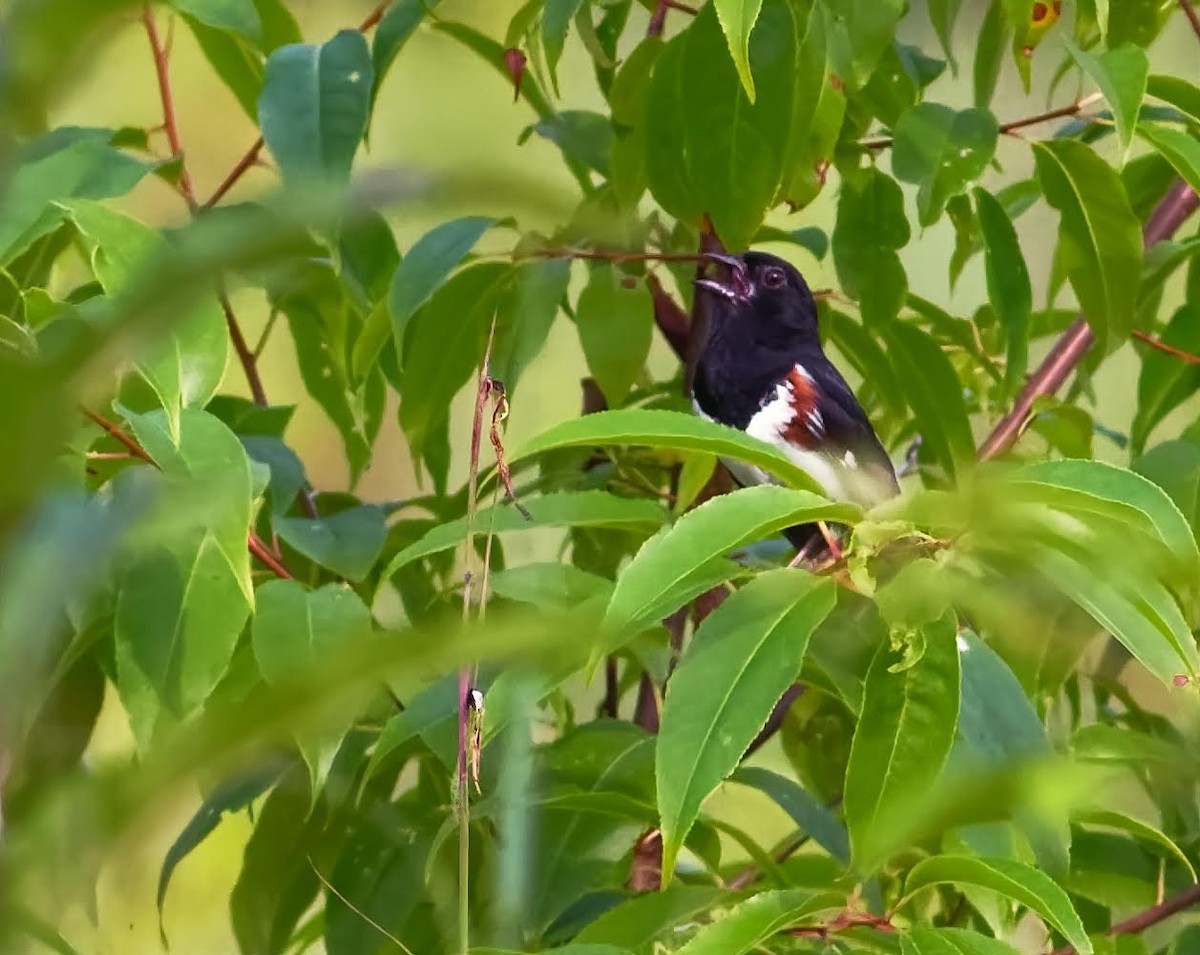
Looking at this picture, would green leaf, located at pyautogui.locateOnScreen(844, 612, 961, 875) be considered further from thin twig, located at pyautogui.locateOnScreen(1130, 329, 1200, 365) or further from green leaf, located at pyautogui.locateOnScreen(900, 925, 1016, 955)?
thin twig, located at pyautogui.locateOnScreen(1130, 329, 1200, 365)

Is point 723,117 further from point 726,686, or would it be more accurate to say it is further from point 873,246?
point 726,686

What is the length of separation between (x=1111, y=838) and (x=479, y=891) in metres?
0.33

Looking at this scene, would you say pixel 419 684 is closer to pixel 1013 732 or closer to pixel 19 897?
pixel 1013 732

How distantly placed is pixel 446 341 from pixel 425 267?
8 centimetres

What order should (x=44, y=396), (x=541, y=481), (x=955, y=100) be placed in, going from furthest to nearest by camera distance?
1. (x=955, y=100)
2. (x=541, y=481)
3. (x=44, y=396)

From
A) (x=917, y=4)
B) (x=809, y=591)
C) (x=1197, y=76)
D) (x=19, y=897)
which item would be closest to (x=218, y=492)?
(x=19, y=897)

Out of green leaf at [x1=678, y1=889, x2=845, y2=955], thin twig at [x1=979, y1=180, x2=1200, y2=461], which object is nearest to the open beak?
thin twig at [x1=979, y1=180, x2=1200, y2=461]

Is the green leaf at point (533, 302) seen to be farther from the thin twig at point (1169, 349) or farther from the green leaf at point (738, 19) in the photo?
the thin twig at point (1169, 349)

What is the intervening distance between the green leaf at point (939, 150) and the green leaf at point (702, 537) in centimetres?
28

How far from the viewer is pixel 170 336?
18.7 inches

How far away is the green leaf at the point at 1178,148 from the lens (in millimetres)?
639

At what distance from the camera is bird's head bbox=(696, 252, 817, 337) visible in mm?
1253

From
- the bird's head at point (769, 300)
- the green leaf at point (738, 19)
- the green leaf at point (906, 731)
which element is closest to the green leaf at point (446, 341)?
the green leaf at point (738, 19)

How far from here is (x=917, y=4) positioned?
1103 mm
